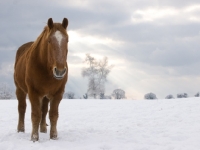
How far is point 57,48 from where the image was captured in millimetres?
6895

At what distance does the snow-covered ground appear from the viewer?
25.1 ft

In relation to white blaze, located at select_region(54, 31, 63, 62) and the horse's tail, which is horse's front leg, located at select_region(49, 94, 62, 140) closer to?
white blaze, located at select_region(54, 31, 63, 62)

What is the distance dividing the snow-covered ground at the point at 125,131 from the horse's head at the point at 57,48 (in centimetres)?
181

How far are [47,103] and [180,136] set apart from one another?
162 inches

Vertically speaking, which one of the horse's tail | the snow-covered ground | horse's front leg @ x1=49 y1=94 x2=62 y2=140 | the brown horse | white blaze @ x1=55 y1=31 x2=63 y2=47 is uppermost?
the horse's tail

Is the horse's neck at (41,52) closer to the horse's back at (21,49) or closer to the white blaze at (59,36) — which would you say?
the white blaze at (59,36)

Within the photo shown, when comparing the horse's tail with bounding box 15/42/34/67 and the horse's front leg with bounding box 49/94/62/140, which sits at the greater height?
the horse's tail with bounding box 15/42/34/67

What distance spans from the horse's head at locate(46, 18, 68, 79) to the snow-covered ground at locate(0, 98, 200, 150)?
181 cm

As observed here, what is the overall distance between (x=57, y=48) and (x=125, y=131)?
4.62 metres

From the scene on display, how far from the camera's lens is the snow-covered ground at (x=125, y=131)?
7.65m

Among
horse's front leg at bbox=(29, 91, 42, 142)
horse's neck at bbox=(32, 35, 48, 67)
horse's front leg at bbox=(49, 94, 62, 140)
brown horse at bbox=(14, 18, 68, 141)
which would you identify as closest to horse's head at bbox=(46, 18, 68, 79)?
brown horse at bbox=(14, 18, 68, 141)

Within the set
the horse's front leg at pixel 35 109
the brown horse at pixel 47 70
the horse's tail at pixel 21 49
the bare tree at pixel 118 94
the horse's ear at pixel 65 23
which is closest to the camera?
the brown horse at pixel 47 70

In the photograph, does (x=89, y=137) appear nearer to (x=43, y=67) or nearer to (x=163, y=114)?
(x=43, y=67)

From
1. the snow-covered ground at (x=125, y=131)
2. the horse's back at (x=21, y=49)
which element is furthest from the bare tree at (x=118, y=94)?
the horse's back at (x=21, y=49)
